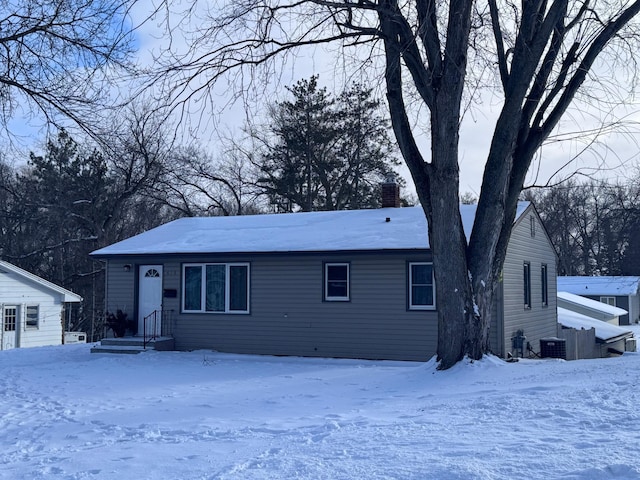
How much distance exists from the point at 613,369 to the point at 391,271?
257 inches

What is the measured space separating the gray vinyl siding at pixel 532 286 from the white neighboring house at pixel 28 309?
67.8ft

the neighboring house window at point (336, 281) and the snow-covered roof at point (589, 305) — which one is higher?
the neighboring house window at point (336, 281)

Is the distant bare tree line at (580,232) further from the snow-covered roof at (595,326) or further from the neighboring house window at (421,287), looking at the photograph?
the neighboring house window at (421,287)

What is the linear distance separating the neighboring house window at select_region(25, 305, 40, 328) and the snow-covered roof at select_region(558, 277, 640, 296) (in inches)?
1349

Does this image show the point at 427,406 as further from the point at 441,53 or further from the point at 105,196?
the point at 105,196

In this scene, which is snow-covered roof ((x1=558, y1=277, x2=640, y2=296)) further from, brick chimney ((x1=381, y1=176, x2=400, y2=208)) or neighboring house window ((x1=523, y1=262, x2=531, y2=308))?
brick chimney ((x1=381, y1=176, x2=400, y2=208))

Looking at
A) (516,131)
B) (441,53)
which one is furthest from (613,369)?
(441,53)

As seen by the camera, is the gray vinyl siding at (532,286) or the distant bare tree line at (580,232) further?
the distant bare tree line at (580,232)

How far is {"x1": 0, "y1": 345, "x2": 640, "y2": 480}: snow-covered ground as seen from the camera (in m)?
5.49

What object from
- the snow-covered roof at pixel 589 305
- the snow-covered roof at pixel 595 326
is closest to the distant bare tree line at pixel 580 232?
the snow-covered roof at pixel 589 305

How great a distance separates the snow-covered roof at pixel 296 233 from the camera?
15.9 m

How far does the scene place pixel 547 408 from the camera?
727cm

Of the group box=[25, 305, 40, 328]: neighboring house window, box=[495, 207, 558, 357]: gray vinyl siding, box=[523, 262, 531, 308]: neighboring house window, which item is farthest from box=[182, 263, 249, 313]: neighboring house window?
box=[25, 305, 40, 328]: neighboring house window

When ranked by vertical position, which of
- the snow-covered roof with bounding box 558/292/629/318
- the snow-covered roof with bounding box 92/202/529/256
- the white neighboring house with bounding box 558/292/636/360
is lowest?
the white neighboring house with bounding box 558/292/636/360
